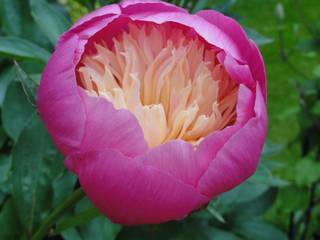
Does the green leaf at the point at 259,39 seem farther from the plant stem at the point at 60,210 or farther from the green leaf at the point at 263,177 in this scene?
the plant stem at the point at 60,210

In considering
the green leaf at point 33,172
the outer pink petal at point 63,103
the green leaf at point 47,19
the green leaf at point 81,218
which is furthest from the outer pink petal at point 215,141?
the green leaf at point 47,19

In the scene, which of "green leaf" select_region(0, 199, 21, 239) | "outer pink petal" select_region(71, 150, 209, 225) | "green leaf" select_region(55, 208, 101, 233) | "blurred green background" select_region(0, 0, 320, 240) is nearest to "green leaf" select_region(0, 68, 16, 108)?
"blurred green background" select_region(0, 0, 320, 240)

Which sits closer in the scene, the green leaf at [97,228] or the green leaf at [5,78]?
the green leaf at [97,228]

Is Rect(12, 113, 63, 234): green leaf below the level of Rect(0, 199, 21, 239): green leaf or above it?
above

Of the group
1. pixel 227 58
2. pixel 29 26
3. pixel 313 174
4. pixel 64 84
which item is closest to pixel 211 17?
pixel 227 58

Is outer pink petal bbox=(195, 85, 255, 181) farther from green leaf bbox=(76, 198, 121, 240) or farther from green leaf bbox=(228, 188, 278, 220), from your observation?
green leaf bbox=(228, 188, 278, 220)

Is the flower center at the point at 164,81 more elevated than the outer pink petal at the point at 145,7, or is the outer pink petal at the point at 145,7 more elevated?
the outer pink petal at the point at 145,7
